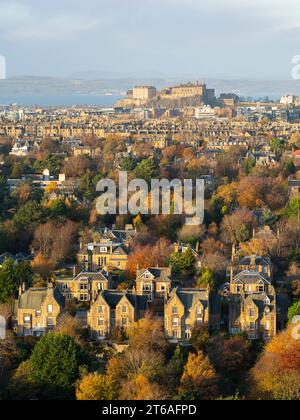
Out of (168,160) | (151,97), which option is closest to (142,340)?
(168,160)

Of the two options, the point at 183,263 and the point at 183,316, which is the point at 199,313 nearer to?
the point at 183,316

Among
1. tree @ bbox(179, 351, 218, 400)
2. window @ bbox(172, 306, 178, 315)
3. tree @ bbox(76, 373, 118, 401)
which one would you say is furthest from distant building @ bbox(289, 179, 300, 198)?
tree @ bbox(76, 373, 118, 401)

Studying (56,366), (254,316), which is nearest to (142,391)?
(56,366)

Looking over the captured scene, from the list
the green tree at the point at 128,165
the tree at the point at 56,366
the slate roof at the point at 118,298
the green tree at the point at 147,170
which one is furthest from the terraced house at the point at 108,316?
the green tree at the point at 128,165

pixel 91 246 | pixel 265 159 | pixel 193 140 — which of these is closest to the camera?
pixel 91 246
